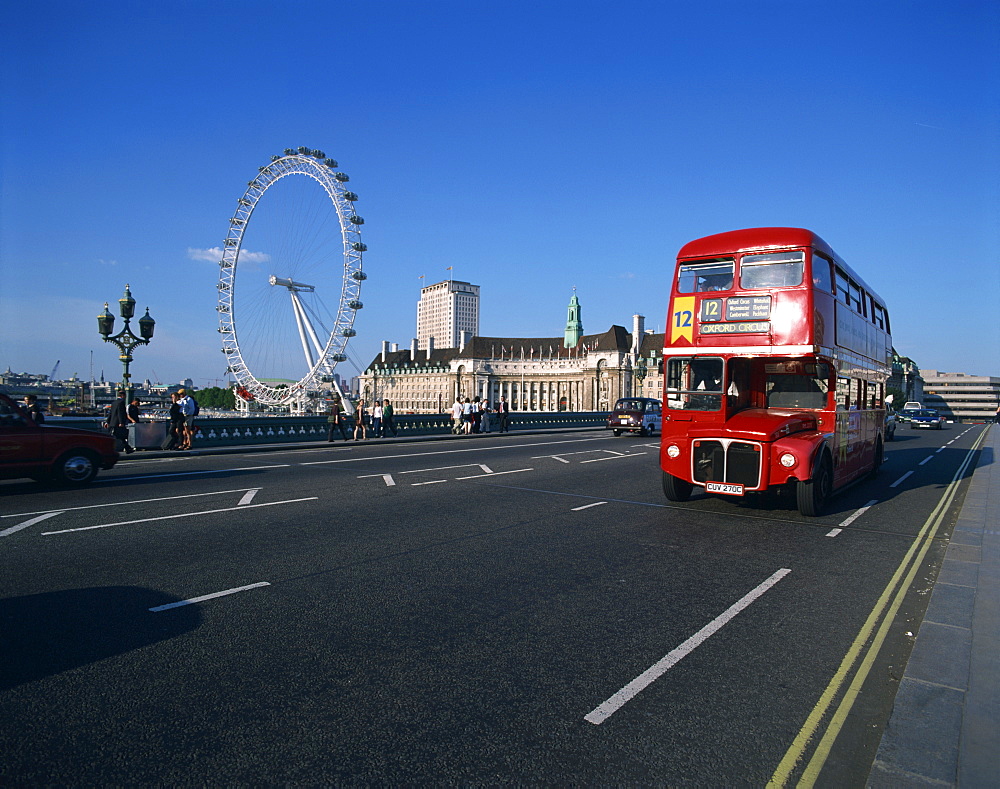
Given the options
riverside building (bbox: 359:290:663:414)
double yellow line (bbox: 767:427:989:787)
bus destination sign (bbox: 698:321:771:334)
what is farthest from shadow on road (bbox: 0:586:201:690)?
riverside building (bbox: 359:290:663:414)

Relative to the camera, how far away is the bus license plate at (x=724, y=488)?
1123 centimetres

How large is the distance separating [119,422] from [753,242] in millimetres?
19349

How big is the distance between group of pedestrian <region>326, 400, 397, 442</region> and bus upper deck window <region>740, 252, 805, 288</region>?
21.5m

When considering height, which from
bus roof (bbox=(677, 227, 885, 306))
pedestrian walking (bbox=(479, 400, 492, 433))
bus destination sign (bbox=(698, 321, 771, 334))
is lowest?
pedestrian walking (bbox=(479, 400, 492, 433))

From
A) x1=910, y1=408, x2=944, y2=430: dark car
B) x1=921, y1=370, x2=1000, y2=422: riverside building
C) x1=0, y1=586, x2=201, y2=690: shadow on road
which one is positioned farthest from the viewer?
x1=921, y1=370, x2=1000, y2=422: riverside building

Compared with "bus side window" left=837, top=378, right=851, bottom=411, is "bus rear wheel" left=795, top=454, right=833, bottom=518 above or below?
below

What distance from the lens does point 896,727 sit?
402 centimetres

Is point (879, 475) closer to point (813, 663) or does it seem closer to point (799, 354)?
point (799, 354)

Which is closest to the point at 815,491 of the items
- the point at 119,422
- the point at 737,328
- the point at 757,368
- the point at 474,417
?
the point at 757,368

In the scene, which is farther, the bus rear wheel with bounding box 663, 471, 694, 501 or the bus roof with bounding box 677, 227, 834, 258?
the bus rear wheel with bounding box 663, 471, 694, 501

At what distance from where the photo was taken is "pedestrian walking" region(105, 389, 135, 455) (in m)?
21.0

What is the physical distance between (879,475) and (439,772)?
18.9m

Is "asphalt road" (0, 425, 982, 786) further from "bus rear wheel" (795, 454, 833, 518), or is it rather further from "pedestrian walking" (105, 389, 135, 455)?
"pedestrian walking" (105, 389, 135, 455)

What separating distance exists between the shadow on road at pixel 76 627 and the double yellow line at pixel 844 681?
14.6 ft
